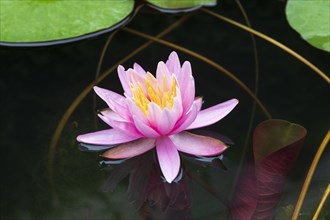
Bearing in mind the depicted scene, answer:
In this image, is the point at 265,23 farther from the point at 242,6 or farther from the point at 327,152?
the point at 327,152

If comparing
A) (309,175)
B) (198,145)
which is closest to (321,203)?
(309,175)

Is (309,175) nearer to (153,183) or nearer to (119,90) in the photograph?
(153,183)

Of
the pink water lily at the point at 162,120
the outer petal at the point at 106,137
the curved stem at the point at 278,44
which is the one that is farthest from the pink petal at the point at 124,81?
the curved stem at the point at 278,44

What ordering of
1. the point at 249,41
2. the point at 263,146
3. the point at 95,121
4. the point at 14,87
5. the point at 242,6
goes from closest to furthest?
1. the point at 263,146
2. the point at 95,121
3. the point at 14,87
4. the point at 249,41
5. the point at 242,6

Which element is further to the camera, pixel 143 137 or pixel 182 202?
pixel 143 137

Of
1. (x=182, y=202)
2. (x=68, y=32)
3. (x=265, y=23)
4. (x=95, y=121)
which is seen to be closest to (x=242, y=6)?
(x=265, y=23)

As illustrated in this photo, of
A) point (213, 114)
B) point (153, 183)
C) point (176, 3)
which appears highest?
point (176, 3)
